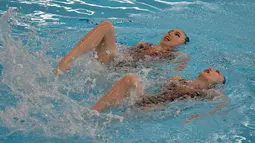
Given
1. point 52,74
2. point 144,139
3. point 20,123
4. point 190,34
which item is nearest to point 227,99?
point 144,139

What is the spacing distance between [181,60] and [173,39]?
0.89 feet

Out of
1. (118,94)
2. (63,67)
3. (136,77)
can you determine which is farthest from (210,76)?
(63,67)

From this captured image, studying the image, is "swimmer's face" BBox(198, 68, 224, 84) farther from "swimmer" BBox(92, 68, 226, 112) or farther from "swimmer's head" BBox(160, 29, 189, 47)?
"swimmer's head" BBox(160, 29, 189, 47)

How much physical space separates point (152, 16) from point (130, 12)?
14.0 inches

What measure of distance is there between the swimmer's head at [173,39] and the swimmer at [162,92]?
0.86 meters

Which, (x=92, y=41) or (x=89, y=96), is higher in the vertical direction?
(x=92, y=41)

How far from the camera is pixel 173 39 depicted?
4.79m

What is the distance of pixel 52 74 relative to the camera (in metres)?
3.80

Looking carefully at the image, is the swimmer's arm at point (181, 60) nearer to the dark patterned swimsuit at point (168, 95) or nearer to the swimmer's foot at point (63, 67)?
the dark patterned swimsuit at point (168, 95)

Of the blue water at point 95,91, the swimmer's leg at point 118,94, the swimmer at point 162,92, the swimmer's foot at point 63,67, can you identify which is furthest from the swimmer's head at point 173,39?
the swimmer's leg at point 118,94

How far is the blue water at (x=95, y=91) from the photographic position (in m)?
3.32

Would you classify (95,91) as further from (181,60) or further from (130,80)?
(181,60)

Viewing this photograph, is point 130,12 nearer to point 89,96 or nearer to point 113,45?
point 113,45

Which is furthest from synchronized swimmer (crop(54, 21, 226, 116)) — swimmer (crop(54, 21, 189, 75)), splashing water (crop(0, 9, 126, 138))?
splashing water (crop(0, 9, 126, 138))
